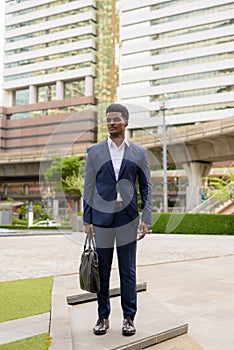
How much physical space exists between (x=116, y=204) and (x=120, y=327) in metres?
1.23

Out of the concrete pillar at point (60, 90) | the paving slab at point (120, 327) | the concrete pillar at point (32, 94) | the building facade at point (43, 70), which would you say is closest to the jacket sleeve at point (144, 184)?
the paving slab at point (120, 327)

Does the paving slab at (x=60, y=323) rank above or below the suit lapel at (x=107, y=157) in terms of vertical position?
below

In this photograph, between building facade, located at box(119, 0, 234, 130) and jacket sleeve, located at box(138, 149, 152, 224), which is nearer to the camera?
jacket sleeve, located at box(138, 149, 152, 224)

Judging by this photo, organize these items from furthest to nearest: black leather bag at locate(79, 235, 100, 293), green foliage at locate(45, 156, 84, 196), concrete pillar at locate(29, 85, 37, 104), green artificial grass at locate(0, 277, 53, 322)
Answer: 1. concrete pillar at locate(29, 85, 37, 104)
2. green foliage at locate(45, 156, 84, 196)
3. green artificial grass at locate(0, 277, 53, 322)
4. black leather bag at locate(79, 235, 100, 293)

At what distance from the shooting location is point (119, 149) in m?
4.23

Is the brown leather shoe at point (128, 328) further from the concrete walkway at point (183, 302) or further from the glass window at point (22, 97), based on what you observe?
the glass window at point (22, 97)

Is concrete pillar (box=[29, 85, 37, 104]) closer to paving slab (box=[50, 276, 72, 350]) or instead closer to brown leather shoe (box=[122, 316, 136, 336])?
paving slab (box=[50, 276, 72, 350])

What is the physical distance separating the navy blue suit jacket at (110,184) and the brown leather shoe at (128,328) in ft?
2.97

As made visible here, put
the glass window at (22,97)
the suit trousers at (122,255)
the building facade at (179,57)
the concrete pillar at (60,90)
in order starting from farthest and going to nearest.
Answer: the glass window at (22,97) < the concrete pillar at (60,90) < the building facade at (179,57) < the suit trousers at (122,255)

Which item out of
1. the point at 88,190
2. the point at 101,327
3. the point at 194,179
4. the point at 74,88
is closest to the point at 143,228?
the point at 88,190

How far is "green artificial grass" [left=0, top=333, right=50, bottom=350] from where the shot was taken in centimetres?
389

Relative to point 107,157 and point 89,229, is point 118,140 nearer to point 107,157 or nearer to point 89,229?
point 107,157

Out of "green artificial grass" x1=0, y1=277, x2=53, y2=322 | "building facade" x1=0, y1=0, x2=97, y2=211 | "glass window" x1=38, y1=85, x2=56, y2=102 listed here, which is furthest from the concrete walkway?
"glass window" x1=38, y1=85, x2=56, y2=102

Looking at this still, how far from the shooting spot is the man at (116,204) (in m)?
4.09
